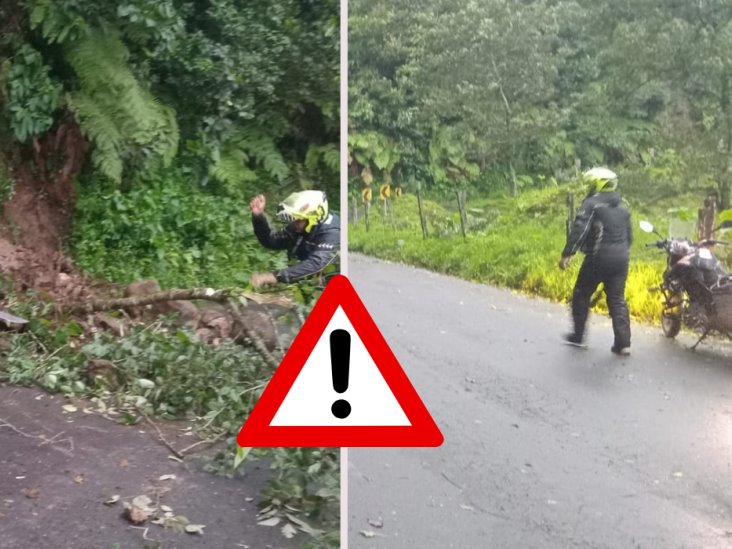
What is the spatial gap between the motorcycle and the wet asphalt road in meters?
0.06

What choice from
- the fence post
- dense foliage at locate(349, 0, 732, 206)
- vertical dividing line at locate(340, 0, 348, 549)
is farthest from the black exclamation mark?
dense foliage at locate(349, 0, 732, 206)

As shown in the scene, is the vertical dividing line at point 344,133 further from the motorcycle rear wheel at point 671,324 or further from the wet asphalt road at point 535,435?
the motorcycle rear wheel at point 671,324

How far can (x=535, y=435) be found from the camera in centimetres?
215

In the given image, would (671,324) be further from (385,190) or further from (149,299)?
(149,299)

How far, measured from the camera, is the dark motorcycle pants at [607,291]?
2.12 metres

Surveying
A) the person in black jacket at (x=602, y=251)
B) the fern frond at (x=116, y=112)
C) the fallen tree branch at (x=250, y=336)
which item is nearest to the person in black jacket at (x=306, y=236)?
the fallen tree branch at (x=250, y=336)

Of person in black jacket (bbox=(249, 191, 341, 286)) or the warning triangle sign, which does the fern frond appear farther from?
the warning triangle sign

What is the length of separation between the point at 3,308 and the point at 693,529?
10.0 ft

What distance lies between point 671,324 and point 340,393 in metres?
1.09

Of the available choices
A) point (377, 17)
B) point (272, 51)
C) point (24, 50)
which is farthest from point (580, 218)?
point (24, 50)

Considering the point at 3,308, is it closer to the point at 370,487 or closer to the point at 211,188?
the point at 211,188

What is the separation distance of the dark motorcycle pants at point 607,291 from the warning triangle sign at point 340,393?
1.90ft

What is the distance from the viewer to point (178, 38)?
123 inches

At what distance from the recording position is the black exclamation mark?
2.35 metres
